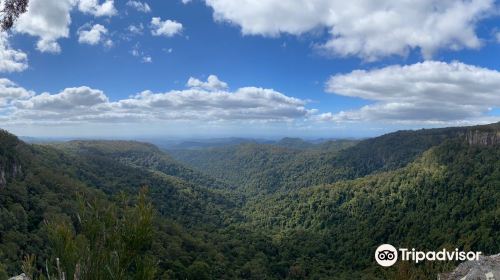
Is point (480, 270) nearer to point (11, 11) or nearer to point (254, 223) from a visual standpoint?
point (11, 11)

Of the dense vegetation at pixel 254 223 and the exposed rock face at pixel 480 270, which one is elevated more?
the exposed rock face at pixel 480 270

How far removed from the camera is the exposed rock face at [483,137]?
160363 mm

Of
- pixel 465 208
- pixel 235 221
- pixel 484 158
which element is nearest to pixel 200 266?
pixel 465 208

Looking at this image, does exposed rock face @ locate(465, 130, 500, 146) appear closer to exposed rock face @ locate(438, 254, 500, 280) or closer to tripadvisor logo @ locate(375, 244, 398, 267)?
tripadvisor logo @ locate(375, 244, 398, 267)

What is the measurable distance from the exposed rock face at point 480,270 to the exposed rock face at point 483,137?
16700 cm

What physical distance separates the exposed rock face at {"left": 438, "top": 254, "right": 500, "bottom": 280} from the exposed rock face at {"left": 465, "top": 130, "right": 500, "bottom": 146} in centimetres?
16700

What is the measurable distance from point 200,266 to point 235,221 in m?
106

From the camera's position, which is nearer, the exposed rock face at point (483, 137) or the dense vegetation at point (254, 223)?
the dense vegetation at point (254, 223)

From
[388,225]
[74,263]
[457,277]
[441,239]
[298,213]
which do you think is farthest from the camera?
[298,213]

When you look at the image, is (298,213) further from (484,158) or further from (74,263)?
(74,263)

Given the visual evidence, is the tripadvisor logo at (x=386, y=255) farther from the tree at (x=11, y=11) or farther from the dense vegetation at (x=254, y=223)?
the tree at (x=11, y=11)

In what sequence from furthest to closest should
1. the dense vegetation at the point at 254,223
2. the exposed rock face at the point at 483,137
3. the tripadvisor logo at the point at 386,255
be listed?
the exposed rock face at the point at 483,137
the tripadvisor logo at the point at 386,255
the dense vegetation at the point at 254,223

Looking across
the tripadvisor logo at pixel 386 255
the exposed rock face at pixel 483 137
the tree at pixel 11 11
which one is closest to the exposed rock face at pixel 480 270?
the tripadvisor logo at pixel 386 255

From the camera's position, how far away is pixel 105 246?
8.96 m
